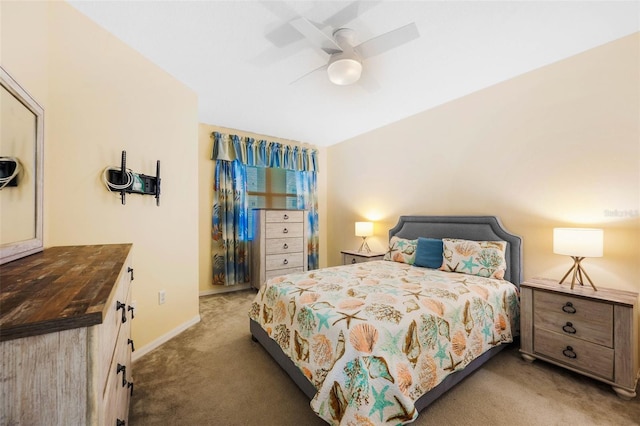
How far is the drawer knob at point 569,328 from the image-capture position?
1892mm

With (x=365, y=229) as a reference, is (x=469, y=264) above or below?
below

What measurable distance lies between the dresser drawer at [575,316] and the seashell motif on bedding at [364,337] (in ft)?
5.28

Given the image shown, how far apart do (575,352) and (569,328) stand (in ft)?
0.54

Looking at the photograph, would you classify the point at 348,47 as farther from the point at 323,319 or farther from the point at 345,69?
the point at 323,319

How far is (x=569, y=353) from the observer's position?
6.24ft

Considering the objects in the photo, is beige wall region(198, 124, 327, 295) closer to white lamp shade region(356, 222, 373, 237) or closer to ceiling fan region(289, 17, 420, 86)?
white lamp shade region(356, 222, 373, 237)

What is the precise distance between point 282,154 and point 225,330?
2.93 m

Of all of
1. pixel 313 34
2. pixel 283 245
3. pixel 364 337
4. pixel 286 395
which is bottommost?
pixel 286 395

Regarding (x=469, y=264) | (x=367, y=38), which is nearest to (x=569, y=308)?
(x=469, y=264)

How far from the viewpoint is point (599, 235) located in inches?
73.7

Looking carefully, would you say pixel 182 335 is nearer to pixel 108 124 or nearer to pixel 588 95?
pixel 108 124

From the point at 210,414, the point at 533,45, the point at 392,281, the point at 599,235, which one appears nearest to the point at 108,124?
the point at 210,414

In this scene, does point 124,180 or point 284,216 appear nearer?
point 124,180

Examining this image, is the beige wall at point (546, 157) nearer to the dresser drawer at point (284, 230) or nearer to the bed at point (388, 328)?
the bed at point (388, 328)
